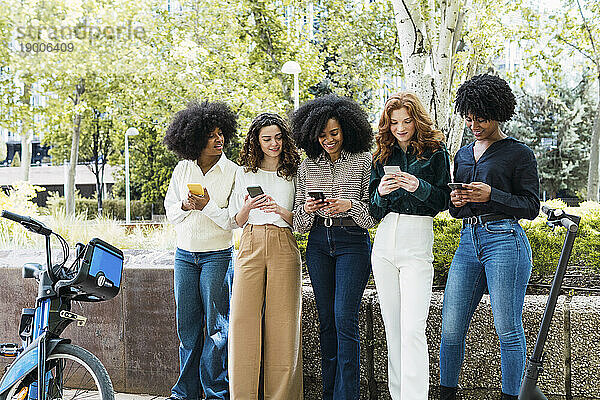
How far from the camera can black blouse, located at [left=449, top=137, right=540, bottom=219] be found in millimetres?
3236

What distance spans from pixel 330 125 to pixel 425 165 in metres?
0.63

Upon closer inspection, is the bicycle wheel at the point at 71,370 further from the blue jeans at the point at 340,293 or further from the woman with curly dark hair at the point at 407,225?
the woman with curly dark hair at the point at 407,225

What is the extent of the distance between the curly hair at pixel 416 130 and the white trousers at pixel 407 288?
1.27 ft

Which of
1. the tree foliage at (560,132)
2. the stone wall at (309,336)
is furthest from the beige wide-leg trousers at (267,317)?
the tree foliage at (560,132)

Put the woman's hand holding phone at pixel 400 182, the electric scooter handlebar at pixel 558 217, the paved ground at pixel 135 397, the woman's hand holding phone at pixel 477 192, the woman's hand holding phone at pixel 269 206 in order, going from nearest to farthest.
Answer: the electric scooter handlebar at pixel 558 217 < the woman's hand holding phone at pixel 477 192 < the woman's hand holding phone at pixel 400 182 < the woman's hand holding phone at pixel 269 206 < the paved ground at pixel 135 397

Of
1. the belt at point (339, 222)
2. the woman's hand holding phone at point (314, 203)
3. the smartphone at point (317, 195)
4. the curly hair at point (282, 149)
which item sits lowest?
the belt at point (339, 222)

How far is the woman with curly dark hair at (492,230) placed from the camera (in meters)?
3.22

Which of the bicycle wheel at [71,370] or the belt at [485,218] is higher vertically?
the belt at [485,218]

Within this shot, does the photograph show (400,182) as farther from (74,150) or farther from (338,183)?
(74,150)

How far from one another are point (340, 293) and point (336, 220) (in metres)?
0.42

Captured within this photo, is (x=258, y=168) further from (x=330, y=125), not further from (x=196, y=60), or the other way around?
(x=196, y=60)

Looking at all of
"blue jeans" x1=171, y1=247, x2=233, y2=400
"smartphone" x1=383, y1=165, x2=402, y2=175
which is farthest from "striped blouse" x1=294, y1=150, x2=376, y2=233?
"blue jeans" x1=171, y1=247, x2=233, y2=400

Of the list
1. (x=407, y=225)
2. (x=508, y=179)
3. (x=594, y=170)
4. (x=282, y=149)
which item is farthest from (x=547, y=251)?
(x=594, y=170)

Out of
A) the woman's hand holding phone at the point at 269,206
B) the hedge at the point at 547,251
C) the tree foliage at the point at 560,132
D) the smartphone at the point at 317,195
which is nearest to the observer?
the smartphone at the point at 317,195
